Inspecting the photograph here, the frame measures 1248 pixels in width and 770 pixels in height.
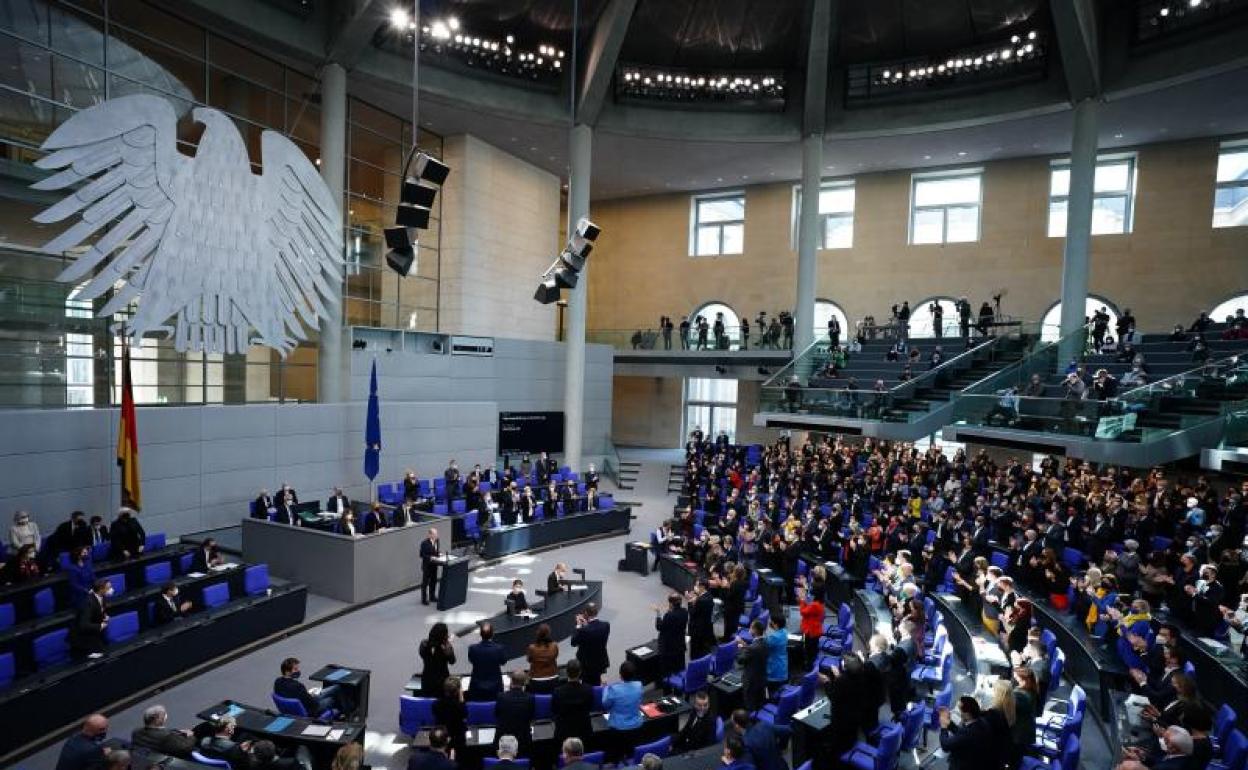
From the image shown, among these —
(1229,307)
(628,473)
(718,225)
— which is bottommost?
(628,473)

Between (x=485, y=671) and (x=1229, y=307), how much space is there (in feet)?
84.6

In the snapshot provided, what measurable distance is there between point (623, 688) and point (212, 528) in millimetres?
11510

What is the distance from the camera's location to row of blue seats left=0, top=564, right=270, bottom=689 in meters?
7.24

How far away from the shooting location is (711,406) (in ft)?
106

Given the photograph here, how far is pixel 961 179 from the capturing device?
26609mm

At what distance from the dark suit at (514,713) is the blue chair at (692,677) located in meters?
2.25

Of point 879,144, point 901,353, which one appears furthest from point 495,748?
point 879,144

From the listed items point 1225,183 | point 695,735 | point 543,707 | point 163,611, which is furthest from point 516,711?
point 1225,183

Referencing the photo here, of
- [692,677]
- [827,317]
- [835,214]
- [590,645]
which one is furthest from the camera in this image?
[827,317]

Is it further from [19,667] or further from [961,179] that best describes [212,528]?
[961,179]

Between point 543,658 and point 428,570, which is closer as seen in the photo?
point 543,658

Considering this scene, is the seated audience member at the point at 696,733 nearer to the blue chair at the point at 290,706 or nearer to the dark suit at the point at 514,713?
the dark suit at the point at 514,713

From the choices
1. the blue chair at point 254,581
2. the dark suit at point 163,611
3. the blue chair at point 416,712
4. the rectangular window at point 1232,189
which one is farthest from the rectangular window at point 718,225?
the blue chair at point 416,712

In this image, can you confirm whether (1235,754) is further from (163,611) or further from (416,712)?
(163,611)
